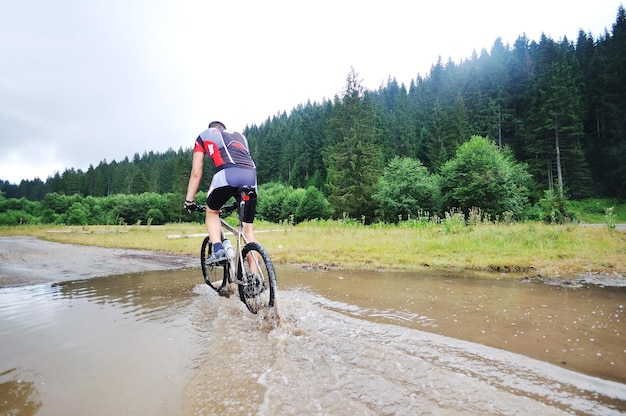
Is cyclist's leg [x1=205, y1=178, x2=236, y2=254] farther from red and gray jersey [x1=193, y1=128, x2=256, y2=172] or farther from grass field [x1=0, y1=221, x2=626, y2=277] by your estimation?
grass field [x1=0, y1=221, x2=626, y2=277]

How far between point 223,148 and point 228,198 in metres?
0.58

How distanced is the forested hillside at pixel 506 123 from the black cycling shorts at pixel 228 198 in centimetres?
2516

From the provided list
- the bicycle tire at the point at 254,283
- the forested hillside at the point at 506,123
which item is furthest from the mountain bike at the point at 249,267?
the forested hillside at the point at 506,123

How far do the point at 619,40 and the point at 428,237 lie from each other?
60316 mm

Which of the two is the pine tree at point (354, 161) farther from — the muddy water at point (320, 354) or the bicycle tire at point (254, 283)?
the bicycle tire at point (254, 283)

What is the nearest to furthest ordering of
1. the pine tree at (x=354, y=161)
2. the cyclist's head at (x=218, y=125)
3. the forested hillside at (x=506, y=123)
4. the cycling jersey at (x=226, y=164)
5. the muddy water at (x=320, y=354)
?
1. the muddy water at (x=320, y=354)
2. the cycling jersey at (x=226, y=164)
3. the cyclist's head at (x=218, y=125)
4. the pine tree at (x=354, y=161)
5. the forested hillside at (x=506, y=123)

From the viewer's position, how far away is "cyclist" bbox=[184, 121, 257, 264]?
3521 mm

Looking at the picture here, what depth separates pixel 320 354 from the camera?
243 cm

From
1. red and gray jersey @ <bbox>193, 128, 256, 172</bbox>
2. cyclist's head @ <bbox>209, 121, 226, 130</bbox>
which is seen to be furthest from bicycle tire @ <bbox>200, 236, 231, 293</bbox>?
cyclist's head @ <bbox>209, 121, 226, 130</bbox>

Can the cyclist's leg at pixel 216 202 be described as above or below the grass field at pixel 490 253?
above

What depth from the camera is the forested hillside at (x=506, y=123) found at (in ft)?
104

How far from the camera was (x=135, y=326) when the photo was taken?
3.15m

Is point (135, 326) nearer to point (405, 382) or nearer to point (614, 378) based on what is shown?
point (405, 382)

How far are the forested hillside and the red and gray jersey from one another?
25218 mm
